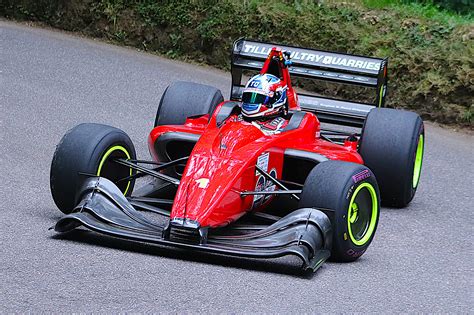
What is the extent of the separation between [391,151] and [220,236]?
2.48 meters

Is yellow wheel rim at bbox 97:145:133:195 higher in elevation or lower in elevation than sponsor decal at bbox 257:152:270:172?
lower

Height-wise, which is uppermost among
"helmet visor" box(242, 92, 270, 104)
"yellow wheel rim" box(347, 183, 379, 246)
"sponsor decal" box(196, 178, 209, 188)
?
"helmet visor" box(242, 92, 270, 104)

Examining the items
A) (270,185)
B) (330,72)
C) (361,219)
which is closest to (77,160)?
(270,185)

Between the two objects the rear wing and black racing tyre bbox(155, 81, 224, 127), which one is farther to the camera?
the rear wing

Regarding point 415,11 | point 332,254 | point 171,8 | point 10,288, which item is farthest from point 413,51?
point 10,288

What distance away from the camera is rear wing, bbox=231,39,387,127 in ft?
33.0

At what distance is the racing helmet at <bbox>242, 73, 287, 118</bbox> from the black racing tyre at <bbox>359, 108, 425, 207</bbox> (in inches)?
43.7

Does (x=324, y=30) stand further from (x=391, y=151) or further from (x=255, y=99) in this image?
(x=255, y=99)

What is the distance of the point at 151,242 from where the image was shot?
7.02m

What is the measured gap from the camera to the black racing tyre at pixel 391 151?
921 cm

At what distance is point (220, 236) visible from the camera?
7281 millimetres

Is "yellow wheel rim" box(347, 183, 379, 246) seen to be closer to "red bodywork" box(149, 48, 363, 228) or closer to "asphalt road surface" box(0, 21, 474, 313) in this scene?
"asphalt road surface" box(0, 21, 474, 313)

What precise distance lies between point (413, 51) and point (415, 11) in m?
1.41

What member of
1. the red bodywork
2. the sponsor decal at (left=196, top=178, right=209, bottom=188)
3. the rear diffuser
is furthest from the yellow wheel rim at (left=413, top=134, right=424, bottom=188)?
the sponsor decal at (left=196, top=178, right=209, bottom=188)
